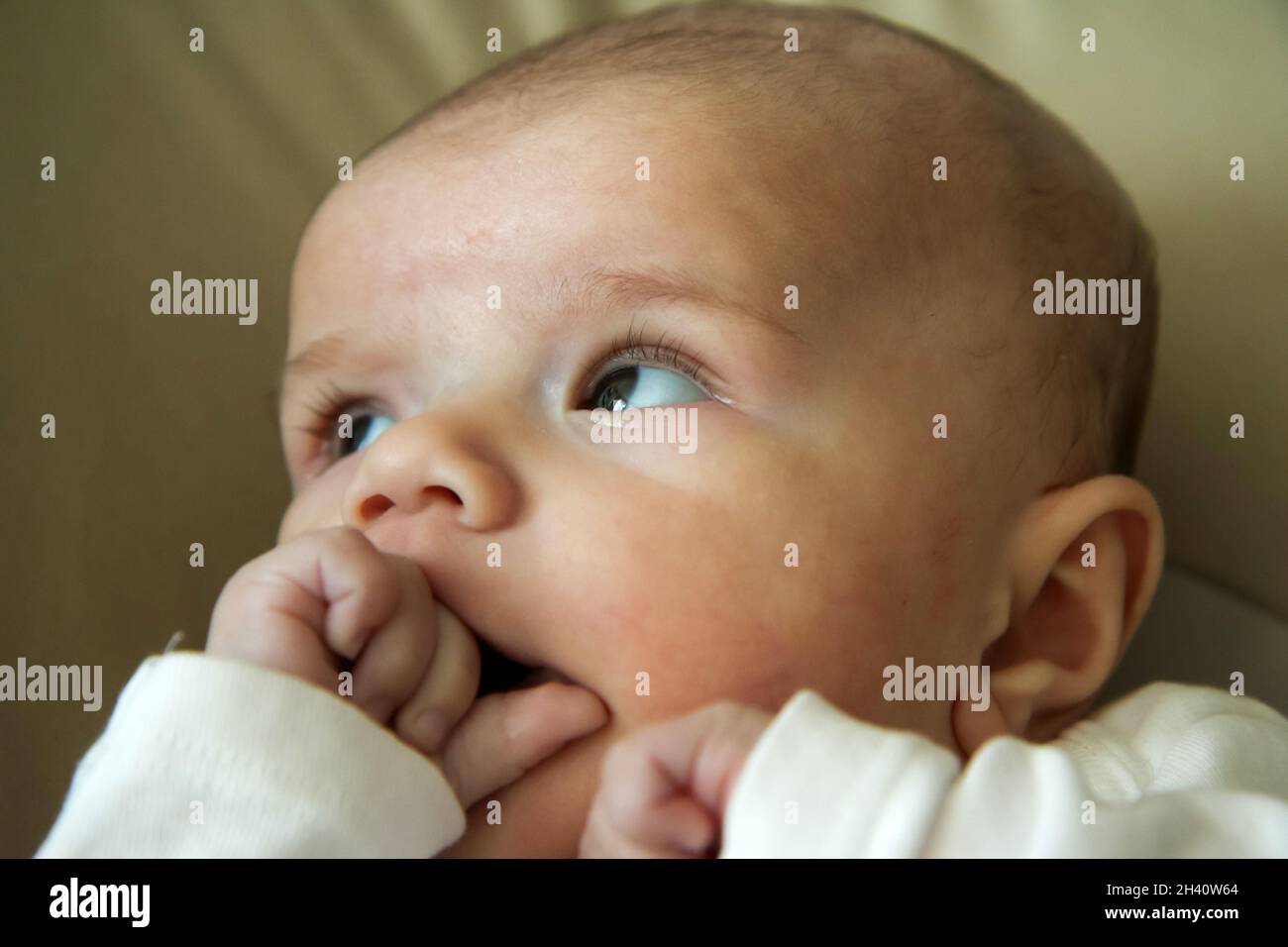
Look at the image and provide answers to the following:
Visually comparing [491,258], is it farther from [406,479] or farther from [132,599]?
[132,599]

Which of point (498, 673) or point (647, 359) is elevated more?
point (647, 359)

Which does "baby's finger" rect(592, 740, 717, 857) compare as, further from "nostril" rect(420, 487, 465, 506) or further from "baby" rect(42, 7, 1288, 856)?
"nostril" rect(420, 487, 465, 506)

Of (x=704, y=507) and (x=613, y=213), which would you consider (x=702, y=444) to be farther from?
(x=613, y=213)

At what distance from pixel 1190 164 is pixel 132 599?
1.37 m

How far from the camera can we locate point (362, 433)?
3.83 ft

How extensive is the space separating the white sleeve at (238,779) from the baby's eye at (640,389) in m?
0.35

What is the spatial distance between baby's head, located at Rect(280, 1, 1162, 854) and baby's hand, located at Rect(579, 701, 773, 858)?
0.49 feet

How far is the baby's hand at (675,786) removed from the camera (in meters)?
0.63

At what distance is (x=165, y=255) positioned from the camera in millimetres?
1319

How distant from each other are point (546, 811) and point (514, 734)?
0.22 feet

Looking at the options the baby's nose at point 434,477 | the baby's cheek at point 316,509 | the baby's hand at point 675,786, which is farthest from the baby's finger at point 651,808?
the baby's cheek at point 316,509

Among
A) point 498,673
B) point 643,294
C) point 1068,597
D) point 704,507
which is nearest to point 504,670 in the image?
point 498,673

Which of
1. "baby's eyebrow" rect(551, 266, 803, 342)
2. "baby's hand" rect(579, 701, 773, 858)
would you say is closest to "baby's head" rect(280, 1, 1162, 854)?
"baby's eyebrow" rect(551, 266, 803, 342)
